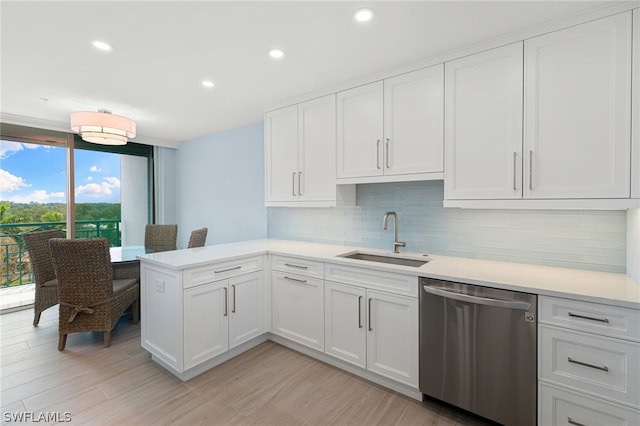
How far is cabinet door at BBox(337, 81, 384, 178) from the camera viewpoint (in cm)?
234

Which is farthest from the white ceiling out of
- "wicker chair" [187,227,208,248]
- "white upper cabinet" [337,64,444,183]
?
"wicker chair" [187,227,208,248]

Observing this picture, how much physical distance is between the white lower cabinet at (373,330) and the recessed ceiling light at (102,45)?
235cm

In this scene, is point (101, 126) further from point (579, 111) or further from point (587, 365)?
point (587, 365)

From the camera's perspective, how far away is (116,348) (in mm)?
2656

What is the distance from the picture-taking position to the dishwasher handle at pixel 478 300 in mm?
1530

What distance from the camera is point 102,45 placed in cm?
192

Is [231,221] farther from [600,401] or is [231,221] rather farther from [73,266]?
[600,401]

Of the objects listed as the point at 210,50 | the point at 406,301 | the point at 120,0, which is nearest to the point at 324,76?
the point at 210,50

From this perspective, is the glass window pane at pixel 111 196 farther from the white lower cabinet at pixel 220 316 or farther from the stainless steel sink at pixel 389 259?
the stainless steel sink at pixel 389 259

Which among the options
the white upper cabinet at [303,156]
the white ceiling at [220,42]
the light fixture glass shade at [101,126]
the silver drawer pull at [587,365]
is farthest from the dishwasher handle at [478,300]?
the light fixture glass shade at [101,126]

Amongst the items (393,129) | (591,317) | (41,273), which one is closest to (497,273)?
(591,317)

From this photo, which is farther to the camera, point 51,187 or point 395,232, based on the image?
point 51,187

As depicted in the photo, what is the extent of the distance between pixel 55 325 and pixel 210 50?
3.53 metres

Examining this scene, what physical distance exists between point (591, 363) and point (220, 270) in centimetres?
239
